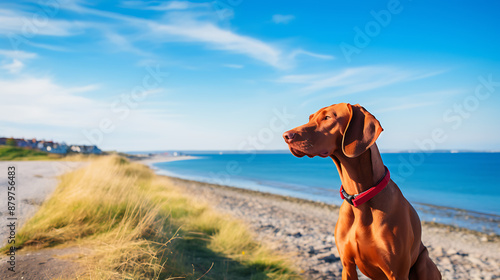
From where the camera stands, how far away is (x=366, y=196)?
156cm

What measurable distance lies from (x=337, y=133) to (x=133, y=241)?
2.75 meters

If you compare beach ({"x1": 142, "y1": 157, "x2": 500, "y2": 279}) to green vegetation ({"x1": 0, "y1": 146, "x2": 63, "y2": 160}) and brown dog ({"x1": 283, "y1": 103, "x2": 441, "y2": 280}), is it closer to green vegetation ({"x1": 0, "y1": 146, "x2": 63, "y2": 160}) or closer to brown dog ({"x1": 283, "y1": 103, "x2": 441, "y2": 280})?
brown dog ({"x1": 283, "y1": 103, "x2": 441, "y2": 280})

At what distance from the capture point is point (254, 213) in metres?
10.7

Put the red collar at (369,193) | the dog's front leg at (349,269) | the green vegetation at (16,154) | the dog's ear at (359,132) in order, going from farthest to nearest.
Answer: the green vegetation at (16,154) < the dog's front leg at (349,269) < the red collar at (369,193) < the dog's ear at (359,132)

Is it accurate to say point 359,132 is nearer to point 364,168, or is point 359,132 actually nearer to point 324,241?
point 364,168

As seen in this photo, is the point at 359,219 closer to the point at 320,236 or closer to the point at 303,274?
the point at 303,274

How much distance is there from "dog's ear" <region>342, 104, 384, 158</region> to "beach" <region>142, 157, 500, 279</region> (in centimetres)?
362

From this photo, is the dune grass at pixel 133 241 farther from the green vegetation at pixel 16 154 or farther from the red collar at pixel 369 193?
the green vegetation at pixel 16 154

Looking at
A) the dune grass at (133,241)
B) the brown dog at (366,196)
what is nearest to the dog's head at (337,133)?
the brown dog at (366,196)

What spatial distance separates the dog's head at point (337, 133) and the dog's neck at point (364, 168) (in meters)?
0.10

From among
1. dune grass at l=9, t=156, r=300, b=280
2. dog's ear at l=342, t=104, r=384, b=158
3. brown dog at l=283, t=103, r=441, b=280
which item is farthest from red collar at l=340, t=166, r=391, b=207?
dune grass at l=9, t=156, r=300, b=280

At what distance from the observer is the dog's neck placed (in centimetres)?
156

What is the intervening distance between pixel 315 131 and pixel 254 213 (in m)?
9.61

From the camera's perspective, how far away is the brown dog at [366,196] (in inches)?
58.5
